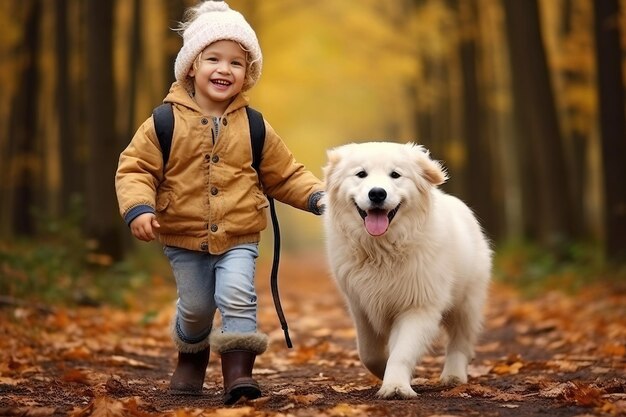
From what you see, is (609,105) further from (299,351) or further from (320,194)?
(320,194)

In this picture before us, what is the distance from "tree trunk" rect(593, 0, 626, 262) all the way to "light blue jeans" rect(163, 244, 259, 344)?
7.43 m

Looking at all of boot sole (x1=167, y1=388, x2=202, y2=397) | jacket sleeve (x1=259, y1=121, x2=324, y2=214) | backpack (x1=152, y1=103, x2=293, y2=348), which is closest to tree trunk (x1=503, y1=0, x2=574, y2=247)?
jacket sleeve (x1=259, y1=121, x2=324, y2=214)

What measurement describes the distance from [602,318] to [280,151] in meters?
4.67

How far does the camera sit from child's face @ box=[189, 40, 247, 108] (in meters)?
4.97

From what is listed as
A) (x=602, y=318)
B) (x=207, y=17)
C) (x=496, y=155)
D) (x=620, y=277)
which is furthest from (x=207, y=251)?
(x=496, y=155)

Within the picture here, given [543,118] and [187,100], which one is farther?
[543,118]

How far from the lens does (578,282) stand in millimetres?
11031

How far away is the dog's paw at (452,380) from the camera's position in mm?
5418

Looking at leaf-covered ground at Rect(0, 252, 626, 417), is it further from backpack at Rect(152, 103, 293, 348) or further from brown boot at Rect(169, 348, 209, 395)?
backpack at Rect(152, 103, 293, 348)

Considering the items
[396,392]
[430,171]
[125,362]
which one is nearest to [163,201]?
[430,171]

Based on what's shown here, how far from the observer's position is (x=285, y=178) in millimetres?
5227

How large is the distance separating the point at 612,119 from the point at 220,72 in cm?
743

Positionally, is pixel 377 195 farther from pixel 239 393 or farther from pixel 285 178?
pixel 239 393

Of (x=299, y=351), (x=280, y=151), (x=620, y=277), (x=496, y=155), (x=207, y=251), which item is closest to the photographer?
(x=207, y=251)
